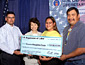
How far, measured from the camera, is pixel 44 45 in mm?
1733

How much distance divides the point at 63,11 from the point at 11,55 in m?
1.94

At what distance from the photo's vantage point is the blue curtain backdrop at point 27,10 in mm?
3270

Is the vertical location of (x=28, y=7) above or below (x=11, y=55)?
above

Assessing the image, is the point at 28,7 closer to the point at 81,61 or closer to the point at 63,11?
the point at 63,11

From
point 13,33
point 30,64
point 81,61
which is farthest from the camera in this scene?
point 13,33

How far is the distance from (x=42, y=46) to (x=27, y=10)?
6.34ft

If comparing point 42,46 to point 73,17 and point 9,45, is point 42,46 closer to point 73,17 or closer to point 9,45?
point 73,17

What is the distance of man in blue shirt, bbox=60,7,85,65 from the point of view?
1489 millimetres

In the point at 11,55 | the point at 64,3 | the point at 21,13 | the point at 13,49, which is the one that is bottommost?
the point at 11,55

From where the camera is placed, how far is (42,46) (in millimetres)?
1752

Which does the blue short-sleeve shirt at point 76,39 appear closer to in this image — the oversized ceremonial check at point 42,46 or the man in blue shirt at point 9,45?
the oversized ceremonial check at point 42,46

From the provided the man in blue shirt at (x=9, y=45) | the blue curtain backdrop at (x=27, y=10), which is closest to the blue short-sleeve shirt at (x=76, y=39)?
the man in blue shirt at (x=9, y=45)

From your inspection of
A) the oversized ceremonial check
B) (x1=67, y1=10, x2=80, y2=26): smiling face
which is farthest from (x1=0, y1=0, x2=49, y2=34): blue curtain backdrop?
(x1=67, y1=10, x2=80, y2=26): smiling face

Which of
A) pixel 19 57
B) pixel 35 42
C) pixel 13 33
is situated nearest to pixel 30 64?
pixel 19 57
